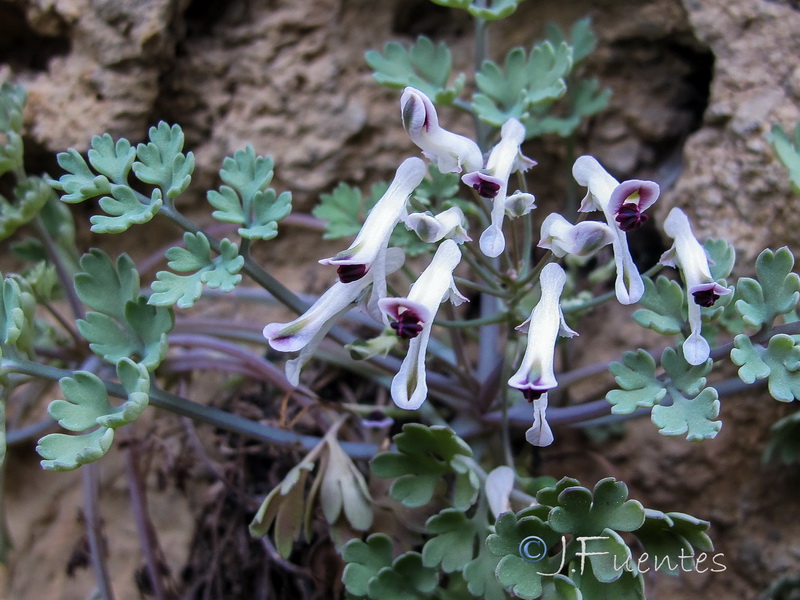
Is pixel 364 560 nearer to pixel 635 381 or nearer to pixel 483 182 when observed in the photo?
pixel 635 381

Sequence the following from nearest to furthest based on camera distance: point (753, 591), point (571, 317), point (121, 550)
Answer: point (571, 317) → point (753, 591) → point (121, 550)

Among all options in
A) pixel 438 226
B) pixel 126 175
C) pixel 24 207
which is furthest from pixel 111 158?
pixel 438 226

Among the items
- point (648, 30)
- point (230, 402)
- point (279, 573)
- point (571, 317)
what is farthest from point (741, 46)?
point (279, 573)

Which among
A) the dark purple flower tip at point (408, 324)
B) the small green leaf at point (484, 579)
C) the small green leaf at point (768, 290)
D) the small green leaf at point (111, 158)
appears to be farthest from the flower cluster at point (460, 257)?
the small green leaf at point (111, 158)

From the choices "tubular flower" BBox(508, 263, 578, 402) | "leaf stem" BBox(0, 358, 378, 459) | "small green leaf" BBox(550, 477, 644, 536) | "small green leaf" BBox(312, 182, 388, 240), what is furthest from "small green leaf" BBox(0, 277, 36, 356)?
"small green leaf" BBox(550, 477, 644, 536)

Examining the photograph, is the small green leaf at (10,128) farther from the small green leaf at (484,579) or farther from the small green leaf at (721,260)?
the small green leaf at (721,260)

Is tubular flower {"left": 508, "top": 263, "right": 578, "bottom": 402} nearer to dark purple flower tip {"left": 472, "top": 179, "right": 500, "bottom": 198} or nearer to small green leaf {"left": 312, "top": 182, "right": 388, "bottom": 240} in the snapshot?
dark purple flower tip {"left": 472, "top": 179, "right": 500, "bottom": 198}

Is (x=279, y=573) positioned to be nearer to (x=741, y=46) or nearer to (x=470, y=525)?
(x=470, y=525)
